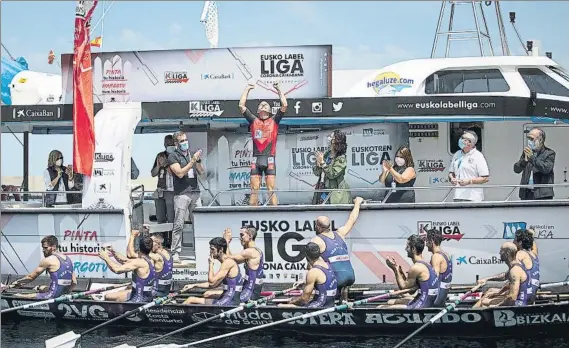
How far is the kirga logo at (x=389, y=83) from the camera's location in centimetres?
A: 1441

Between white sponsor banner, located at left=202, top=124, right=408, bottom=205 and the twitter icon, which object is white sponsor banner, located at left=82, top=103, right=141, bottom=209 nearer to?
white sponsor banner, located at left=202, top=124, right=408, bottom=205

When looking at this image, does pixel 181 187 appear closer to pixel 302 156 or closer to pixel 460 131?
pixel 302 156

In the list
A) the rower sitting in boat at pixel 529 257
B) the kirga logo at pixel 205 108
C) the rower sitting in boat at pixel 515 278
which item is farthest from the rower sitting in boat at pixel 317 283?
the kirga logo at pixel 205 108

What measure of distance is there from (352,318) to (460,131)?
4.40 meters

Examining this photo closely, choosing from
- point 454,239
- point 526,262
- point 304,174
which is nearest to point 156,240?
point 304,174

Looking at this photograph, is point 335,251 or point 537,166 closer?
point 335,251

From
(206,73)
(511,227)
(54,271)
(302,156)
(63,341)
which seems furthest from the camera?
(302,156)

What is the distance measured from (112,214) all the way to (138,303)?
1743mm

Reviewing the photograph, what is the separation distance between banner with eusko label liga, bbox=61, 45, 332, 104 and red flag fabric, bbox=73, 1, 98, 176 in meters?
0.39

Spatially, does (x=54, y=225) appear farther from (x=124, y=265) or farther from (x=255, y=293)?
(x=255, y=293)

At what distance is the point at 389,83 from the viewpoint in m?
14.6

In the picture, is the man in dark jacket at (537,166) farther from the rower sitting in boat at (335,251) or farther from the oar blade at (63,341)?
the oar blade at (63,341)

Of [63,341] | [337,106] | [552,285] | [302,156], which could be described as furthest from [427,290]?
[63,341]

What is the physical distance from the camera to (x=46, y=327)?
1370 cm
